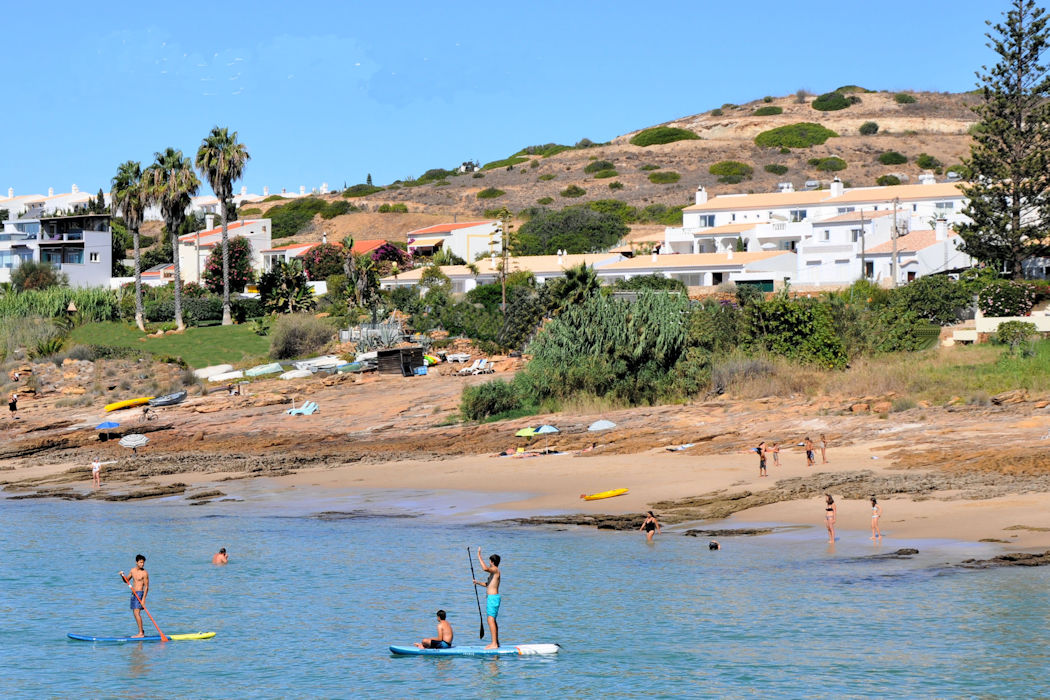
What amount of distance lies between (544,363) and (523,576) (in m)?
21.5

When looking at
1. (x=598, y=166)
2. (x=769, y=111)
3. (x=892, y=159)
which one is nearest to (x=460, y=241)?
(x=598, y=166)

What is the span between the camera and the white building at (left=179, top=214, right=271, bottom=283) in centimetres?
9988

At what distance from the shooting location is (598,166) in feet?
540

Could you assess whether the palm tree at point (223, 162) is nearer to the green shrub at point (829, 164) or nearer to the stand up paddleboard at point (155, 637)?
the stand up paddleboard at point (155, 637)

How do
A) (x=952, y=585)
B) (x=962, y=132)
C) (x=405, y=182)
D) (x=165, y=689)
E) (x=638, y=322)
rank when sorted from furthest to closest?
(x=405, y=182), (x=962, y=132), (x=638, y=322), (x=952, y=585), (x=165, y=689)

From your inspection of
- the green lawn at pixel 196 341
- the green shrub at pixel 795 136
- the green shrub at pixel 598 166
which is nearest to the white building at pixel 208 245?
the green lawn at pixel 196 341

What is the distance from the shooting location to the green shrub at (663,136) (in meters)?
178

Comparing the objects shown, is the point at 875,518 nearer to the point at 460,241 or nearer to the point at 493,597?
the point at 493,597

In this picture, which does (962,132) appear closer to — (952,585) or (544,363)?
(544,363)

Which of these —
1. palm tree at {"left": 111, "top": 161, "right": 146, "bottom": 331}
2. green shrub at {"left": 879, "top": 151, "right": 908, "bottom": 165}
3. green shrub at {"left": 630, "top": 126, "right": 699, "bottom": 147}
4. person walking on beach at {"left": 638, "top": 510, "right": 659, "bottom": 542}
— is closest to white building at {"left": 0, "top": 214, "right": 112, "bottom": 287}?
palm tree at {"left": 111, "top": 161, "right": 146, "bottom": 331}

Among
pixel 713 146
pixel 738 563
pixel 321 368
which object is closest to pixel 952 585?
pixel 738 563

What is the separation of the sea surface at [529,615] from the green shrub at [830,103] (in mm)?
165355

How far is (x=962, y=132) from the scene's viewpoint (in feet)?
544

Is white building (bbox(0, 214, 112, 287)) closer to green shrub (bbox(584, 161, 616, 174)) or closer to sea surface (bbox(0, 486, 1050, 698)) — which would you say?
sea surface (bbox(0, 486, 1050, 698))
